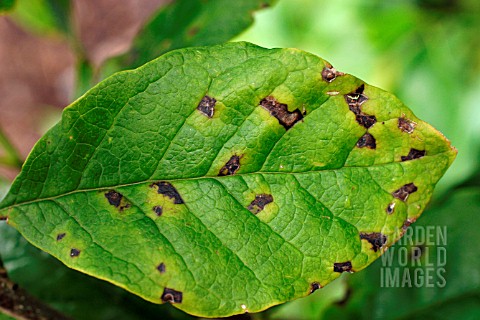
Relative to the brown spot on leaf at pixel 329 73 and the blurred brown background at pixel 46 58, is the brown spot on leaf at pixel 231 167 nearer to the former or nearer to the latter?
the brown spot on leaf at pixel 329 73

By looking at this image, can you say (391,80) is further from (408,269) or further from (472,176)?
(408,269)

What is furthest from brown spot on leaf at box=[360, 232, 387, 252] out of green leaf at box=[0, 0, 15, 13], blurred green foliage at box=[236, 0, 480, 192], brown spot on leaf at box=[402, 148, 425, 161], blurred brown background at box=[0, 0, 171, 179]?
blurred brown background at box=[0, 0, 171, 179]

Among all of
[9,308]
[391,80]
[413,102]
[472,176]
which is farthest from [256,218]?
[391,80]

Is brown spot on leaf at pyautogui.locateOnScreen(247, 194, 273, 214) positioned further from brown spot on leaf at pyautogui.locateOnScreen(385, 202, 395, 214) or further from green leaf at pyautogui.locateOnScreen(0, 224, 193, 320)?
green leaf at pyautogui.locateOnScreen(0, 224, 193, 320)

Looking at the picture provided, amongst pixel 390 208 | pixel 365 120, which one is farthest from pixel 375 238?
pixel 365 120

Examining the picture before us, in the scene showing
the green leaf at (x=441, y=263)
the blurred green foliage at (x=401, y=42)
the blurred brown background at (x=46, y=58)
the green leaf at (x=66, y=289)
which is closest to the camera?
the green leaf at (x=66, y=289)

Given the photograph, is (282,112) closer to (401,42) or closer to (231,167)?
(231,167)

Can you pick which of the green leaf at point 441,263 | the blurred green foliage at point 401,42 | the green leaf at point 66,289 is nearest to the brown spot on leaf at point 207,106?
the green leaf at point 66,289

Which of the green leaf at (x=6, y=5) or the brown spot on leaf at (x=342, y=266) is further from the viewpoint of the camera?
the green leaf at (x=6, y=5)
